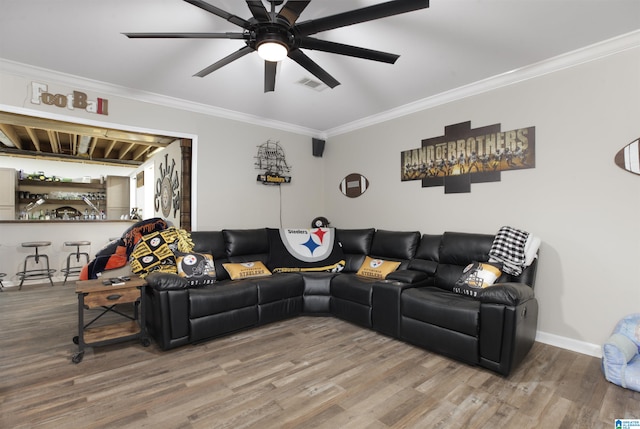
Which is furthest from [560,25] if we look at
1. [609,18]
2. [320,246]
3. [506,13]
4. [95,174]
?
[95,174]

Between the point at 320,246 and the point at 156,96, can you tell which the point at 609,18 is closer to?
the point at 320,246

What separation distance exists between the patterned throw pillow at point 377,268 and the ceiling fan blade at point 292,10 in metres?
2.65

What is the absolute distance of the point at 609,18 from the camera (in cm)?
229

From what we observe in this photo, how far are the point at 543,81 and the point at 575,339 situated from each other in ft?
8.00

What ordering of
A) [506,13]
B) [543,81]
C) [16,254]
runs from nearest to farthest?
[506,13] < [543,81] < [16,254]

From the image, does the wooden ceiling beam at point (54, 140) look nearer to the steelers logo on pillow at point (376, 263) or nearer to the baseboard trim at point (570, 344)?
the steelers logo on pillow at point (376, 263)

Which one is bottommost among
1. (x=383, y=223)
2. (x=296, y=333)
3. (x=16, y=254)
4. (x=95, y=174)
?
(x=296, y=333)

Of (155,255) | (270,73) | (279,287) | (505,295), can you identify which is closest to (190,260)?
(155,255)

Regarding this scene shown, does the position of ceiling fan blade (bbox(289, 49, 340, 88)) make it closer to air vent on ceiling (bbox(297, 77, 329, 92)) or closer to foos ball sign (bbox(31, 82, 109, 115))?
air vent on ceiling (bbox(297, 77, 329, 92))

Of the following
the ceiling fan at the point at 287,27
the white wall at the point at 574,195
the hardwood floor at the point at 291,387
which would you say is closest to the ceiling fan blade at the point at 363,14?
the ceiling fan at the point at 287,27

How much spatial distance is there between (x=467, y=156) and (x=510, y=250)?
1.25 meters

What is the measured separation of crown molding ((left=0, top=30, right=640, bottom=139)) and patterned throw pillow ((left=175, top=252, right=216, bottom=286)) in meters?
2.04

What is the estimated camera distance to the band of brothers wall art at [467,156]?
315cm

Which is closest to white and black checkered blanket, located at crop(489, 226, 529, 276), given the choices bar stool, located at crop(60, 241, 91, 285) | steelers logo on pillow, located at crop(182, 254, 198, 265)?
steelers logo on pillow, located at crop(182, 254, 198, 265)
